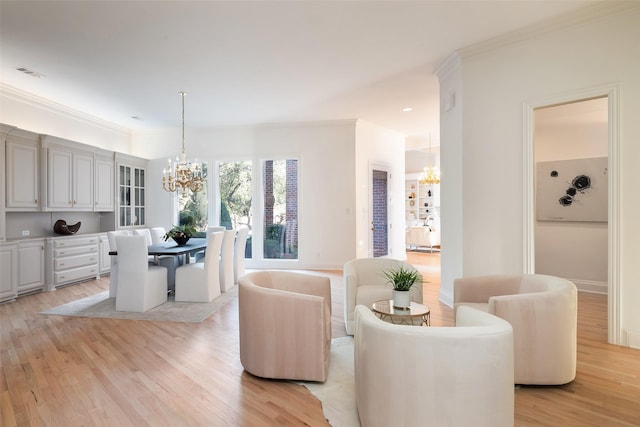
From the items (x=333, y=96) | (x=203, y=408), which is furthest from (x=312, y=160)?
(x=203, y=408)

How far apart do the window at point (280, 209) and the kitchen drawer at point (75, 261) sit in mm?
3217

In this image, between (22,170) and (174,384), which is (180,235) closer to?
(22,170)

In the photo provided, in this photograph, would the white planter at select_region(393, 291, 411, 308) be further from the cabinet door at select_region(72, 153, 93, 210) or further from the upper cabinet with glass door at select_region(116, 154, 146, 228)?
the upper cabinet with glass door at select_region(116, 154, 146, 228)

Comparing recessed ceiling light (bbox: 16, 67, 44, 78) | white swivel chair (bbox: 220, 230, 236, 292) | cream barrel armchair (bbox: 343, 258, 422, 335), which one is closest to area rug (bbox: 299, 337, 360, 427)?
cream barrel armchair (bbox: 343, 258, 422, 335)

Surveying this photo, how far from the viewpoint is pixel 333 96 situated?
5.57 meters

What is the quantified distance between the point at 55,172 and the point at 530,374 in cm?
689

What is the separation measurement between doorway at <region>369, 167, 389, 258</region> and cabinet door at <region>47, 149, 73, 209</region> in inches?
228

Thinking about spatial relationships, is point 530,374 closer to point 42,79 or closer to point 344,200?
point 344,200

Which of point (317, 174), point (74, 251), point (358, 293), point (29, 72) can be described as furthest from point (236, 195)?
point (358, 293)

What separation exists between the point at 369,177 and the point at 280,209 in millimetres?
2107

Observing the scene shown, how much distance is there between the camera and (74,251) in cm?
568

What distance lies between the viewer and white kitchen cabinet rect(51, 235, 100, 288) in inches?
212

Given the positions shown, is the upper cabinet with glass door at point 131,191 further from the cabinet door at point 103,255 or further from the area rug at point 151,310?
the area rug at point 151,310

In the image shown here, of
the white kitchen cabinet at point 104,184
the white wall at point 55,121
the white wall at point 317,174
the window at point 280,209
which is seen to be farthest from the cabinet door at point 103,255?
the window at point 280,209
